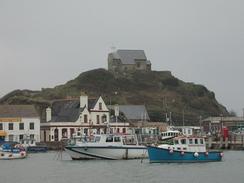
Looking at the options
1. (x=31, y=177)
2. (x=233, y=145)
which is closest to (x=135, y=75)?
(x=233, y=145)

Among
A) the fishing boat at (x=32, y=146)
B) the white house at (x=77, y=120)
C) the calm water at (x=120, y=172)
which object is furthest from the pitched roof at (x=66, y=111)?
the calm water at (x=120, y=172)

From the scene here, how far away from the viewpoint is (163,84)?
635 ft

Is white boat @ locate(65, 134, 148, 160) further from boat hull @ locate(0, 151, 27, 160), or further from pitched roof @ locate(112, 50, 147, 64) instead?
pitched roof @ locate(112, 50, 147, 64)

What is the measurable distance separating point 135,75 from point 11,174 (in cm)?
13311

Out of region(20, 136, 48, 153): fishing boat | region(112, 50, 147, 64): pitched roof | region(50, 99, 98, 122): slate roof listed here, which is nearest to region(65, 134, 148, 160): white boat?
region(20, 136, 48, 153): fishing boat

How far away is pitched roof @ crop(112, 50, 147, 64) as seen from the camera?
19450 centimetres

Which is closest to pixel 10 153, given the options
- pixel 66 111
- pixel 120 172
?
pixel 120 172

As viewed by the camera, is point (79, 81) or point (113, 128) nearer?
point (113, 128)

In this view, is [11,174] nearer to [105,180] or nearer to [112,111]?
[105,180]

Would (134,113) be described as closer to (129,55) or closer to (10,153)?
(10,153)

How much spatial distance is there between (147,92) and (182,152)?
118259 mm

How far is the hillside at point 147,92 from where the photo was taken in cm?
16788

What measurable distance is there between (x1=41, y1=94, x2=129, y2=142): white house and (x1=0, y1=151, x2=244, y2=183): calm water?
4450 centimetres

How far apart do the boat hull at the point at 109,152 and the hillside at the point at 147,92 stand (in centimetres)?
7994
